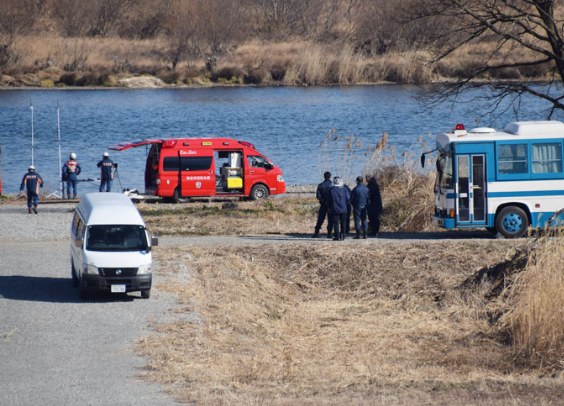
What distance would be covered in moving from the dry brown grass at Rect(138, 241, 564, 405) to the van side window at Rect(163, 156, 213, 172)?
9.54 meters

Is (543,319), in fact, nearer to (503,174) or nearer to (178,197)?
(503,174)

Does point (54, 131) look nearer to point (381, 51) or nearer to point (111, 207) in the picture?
point (381, 51)

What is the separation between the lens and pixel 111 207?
17234 millimetres

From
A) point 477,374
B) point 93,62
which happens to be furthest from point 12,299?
point 93,62

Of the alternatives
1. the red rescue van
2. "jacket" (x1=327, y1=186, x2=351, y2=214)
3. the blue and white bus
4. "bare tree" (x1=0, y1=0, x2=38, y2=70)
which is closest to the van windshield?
"jacket" (x1=327, y1=186, x2=351, y2=214)

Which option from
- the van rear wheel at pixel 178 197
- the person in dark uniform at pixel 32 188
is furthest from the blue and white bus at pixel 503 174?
the person in dark uniform at pixel 32 188

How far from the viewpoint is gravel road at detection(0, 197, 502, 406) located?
37.8 ft

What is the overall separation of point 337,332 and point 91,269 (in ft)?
16.3

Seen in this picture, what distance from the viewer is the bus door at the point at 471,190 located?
2191cm

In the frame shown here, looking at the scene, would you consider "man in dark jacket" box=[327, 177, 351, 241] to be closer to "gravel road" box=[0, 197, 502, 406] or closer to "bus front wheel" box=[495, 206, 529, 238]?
"gravel road" box=[0, 197, 502, 406]

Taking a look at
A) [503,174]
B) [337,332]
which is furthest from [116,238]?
[503,174]

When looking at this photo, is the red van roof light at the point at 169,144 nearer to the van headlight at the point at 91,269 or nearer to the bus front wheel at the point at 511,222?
the bus front wheel at the point at 511,222

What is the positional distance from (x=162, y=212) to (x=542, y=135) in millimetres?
13113

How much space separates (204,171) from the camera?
31016 mm
